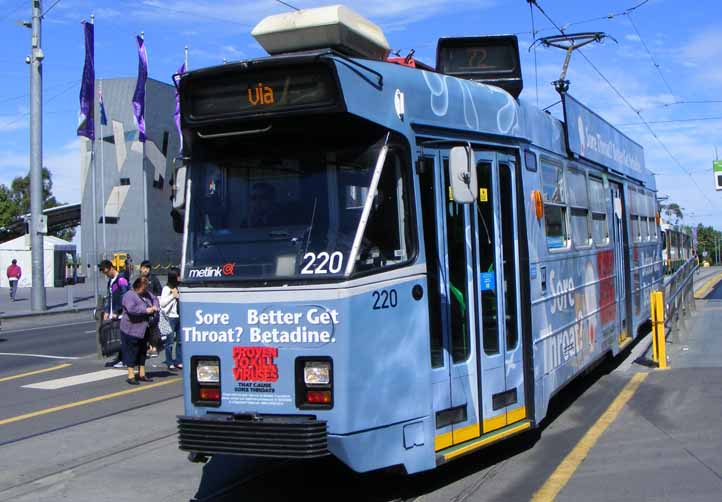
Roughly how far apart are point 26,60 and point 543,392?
2610 centimetres

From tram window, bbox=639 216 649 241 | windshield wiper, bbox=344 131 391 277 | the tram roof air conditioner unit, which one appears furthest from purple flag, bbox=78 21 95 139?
windshield wiper, bbox=344 131 391 277

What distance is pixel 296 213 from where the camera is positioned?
19.3 ft

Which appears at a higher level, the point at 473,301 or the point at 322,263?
the point at 322,263

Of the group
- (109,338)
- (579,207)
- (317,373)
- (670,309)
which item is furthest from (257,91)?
(670,309)

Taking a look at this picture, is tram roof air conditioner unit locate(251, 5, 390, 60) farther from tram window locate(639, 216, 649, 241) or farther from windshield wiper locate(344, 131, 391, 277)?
tram window locate(639, 216, 649, 241)

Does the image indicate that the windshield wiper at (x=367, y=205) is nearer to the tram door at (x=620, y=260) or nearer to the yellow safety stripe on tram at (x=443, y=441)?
the yellow safety stripe on tram at (x=443, y=441)

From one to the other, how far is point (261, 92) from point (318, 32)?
891mm

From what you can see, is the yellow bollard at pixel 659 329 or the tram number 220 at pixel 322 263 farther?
the yellow bollard at pixel 659 329

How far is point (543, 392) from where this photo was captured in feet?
25.5

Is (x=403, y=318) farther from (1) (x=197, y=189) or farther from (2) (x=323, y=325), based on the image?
(1) (x=197, y=189)

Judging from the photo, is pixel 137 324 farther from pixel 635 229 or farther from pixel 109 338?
pixel 635 229

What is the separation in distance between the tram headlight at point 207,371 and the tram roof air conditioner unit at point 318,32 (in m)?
2.50

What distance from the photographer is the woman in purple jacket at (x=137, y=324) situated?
1252cm

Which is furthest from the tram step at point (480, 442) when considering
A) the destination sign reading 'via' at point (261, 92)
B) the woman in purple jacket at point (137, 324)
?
the woman in purple jacket at point (137, 324)
